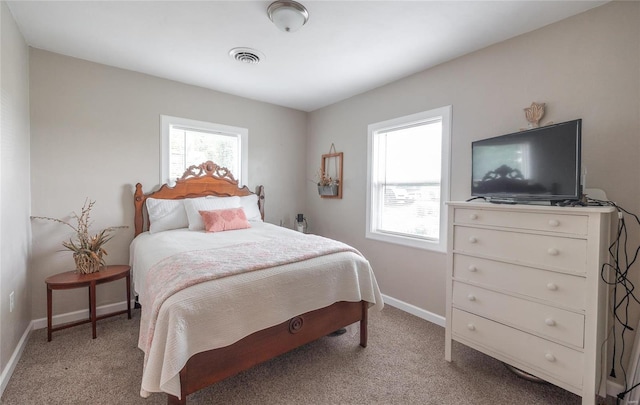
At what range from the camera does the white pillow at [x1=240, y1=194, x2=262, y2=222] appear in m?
3.51

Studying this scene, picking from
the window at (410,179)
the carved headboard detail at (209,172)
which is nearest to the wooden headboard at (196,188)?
the carved headboard detail at (209,172)

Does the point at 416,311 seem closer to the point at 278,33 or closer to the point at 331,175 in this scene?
the point at 331,175

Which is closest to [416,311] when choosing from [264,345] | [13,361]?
[264,345]

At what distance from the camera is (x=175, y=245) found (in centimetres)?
227

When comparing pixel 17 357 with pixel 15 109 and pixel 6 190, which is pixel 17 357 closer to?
pixel 6 190

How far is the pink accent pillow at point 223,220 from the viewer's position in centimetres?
290

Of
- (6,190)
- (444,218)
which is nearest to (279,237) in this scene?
(444,218)

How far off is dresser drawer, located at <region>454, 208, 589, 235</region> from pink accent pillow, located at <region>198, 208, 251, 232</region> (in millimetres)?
2144

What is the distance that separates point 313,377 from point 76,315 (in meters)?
2.42

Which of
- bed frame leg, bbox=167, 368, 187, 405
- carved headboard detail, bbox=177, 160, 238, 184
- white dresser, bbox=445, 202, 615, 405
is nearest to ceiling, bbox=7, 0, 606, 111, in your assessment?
carved headboard detail, bbox=177, 160, 238, 184

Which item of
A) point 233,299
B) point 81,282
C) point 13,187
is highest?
point 13,187

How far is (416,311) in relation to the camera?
9.31 ft

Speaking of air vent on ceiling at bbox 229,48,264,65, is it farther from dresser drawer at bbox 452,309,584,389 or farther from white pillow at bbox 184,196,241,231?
dresser drawer at bbox 452,309,584,389

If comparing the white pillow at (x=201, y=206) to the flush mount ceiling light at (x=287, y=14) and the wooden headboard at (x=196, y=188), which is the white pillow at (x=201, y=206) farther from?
the flush mount ceiling light at (x=287, y=14)
